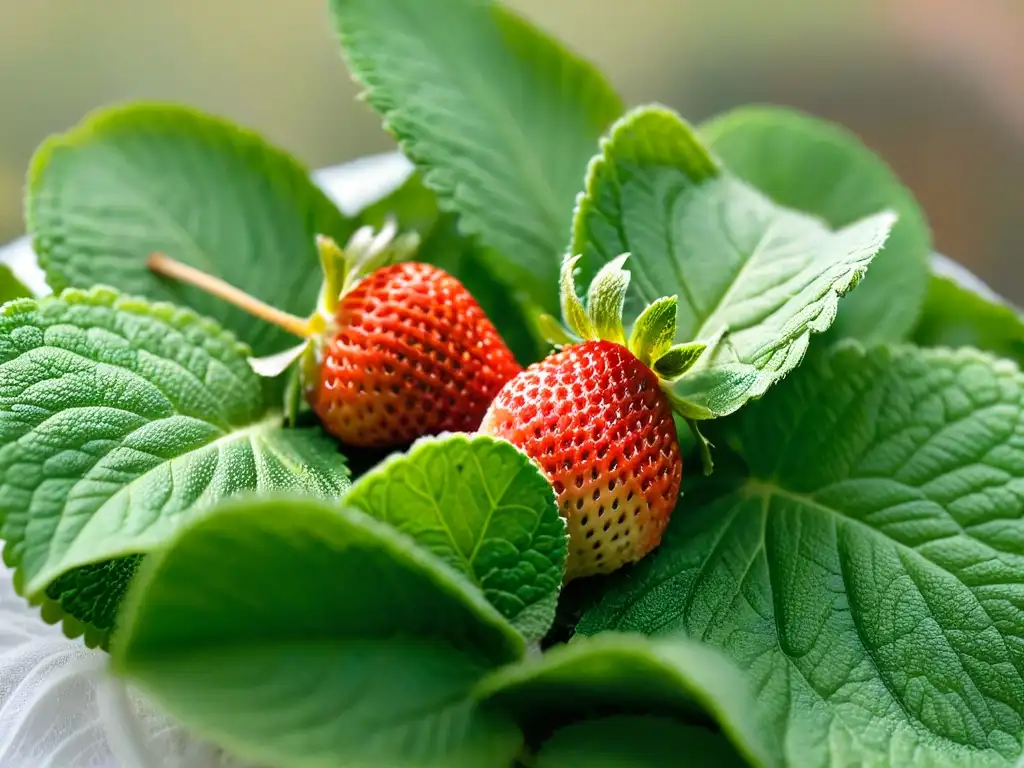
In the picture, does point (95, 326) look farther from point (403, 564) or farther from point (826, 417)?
point (826, 417)

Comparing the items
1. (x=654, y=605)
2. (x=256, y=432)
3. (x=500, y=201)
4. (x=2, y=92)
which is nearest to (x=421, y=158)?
(x=500, y=201)

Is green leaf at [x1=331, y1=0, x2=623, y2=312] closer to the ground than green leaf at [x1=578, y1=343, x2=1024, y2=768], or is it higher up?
higher up

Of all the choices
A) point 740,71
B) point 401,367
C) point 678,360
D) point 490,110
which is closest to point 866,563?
point 678,360

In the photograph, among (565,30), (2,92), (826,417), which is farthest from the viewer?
(565,30)

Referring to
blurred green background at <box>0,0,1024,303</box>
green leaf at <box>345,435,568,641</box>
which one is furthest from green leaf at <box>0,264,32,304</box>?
blurred green background at <box>0,0,1024,303</box>

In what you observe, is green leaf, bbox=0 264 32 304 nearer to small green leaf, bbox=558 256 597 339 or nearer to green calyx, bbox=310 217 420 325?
green calyx, bbox=310 217 420 325

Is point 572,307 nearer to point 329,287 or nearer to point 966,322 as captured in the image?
point 329,287
